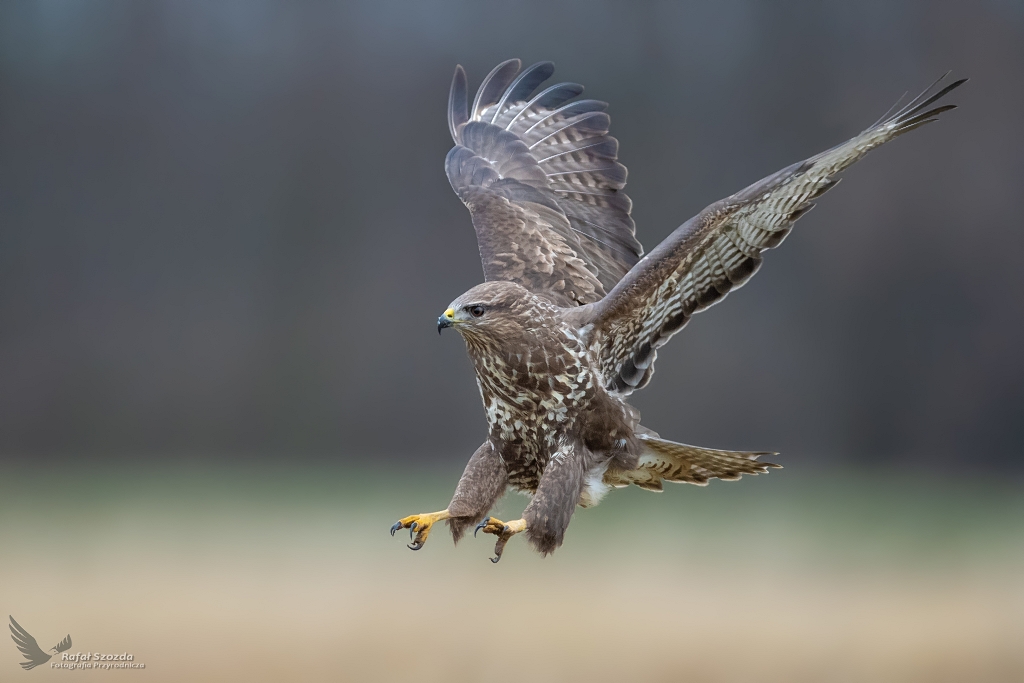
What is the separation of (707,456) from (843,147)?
97cm

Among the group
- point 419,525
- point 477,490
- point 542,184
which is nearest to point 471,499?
point 477,490

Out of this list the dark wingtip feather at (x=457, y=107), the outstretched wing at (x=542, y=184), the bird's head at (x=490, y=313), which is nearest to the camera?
the bird's head at (x=490, y=313)

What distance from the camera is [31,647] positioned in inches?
169

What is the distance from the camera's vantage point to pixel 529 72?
364 centimetres

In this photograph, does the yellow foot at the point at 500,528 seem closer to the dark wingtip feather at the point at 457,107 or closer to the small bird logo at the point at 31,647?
the dark wingtip feather at the point at 457,107

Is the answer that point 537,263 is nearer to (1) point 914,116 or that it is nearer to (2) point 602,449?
(2) point 602,449

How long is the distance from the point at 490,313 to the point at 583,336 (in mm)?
344

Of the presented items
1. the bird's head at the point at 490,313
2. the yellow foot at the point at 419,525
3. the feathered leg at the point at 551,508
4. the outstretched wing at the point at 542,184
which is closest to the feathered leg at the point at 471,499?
the yellow foot at the point at 419,525

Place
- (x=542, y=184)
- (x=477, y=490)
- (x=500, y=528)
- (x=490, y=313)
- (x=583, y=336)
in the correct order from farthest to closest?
(x=542, y=184) → (x=583, y=336) → (x=477, y=490) → (x=490, y=313) → (x=500, y=528)

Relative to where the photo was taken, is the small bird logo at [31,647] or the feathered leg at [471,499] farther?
the small bird logo at [31,647]

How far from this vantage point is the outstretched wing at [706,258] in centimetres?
226

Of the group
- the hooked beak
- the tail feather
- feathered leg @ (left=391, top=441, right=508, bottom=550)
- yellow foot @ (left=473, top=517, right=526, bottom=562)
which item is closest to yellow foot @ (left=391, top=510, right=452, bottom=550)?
feathered leg @ (left=391, top=441, right=508, bottom=550)

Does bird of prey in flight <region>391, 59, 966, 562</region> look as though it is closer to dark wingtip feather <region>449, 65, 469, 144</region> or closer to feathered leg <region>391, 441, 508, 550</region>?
feathered leg <region>391, 441, 508, 550</region>

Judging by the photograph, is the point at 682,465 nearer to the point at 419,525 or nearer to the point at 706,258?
the point at 706,258
